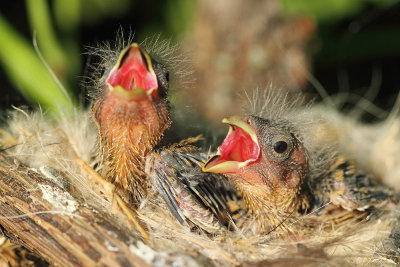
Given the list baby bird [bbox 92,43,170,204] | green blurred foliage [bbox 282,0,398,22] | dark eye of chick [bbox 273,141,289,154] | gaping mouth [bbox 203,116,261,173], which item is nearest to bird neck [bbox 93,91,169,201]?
baby bird [bbox 92,43,170,204]

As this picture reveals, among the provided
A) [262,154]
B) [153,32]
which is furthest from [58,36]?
[262,154]

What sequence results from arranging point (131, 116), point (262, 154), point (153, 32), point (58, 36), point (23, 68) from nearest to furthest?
point (131, 116) → point (262, 154) → point (23, 68) → point (58, 36) → point (153, 32)

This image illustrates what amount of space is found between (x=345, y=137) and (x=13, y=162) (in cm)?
96

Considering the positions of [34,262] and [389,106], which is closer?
[34,262]

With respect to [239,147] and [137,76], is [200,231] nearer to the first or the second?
[239,147]

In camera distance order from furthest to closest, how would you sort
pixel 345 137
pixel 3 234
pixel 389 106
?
pixel 389 106, pixel 345 137, pixel 3 234

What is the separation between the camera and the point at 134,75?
71cm

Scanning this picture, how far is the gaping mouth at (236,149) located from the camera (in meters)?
0.73

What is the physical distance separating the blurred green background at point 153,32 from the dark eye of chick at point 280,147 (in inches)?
36.0

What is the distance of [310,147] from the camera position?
90 centimetres

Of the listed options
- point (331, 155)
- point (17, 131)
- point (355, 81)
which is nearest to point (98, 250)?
point (17, 131)

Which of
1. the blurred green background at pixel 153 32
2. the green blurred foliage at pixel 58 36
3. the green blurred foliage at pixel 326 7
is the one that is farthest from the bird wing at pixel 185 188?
the green blurred foliage at pixel 326 7

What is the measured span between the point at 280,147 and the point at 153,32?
49.6 inches

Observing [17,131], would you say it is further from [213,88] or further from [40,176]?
[213,88]
